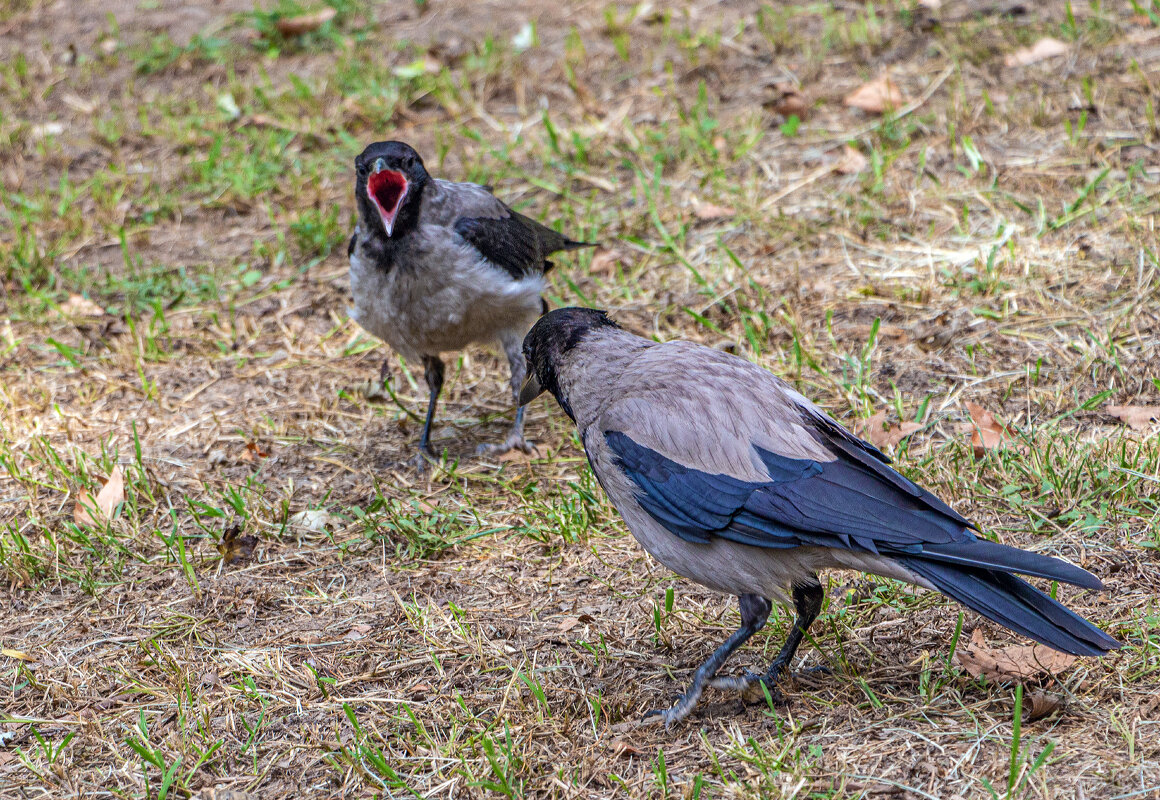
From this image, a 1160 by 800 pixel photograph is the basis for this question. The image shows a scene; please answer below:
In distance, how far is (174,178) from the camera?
7715mm

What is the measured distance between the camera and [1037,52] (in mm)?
7496

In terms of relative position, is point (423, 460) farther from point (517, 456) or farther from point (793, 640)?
point (793, 640)

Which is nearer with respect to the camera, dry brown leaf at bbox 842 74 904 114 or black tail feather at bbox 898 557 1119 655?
black tail feather at bbox 898 557 1119 655

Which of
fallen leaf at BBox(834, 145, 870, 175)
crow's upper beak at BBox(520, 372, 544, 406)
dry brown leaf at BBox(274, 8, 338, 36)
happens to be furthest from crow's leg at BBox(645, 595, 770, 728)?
dry brown leaf at BBox(274, 8, 338, 36)

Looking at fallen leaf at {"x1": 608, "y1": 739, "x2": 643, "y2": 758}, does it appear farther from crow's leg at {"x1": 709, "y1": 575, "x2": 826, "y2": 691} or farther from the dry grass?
crow's leg at {"x1": 709, "y1": 575, "x2": 826, "y2": 691}

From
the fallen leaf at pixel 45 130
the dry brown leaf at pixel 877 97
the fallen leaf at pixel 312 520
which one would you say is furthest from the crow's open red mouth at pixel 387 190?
the fallen leaf at pixel 45 130

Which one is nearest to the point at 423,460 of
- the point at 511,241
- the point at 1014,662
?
the point at 511,241

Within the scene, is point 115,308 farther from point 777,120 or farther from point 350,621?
point 777,120

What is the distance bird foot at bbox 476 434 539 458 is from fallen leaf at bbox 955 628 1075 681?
239cm

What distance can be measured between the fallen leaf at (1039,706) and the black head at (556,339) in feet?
5.77

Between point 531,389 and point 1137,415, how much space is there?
2.46 m

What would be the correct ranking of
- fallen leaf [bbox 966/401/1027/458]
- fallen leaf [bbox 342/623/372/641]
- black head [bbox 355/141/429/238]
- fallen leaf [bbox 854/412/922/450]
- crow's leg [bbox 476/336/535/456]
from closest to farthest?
fallen leaf [bbox 342/623/372/641], fallen leaf [bbox 966/401/1027/458], fallen leaf [bbox 854/412/922/450], black head [bbox 355/141/429/238], crow's leg [bbox 476/336/535/456]

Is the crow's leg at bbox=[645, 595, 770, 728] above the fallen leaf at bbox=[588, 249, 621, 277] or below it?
above

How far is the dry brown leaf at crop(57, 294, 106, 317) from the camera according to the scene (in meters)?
6.52
